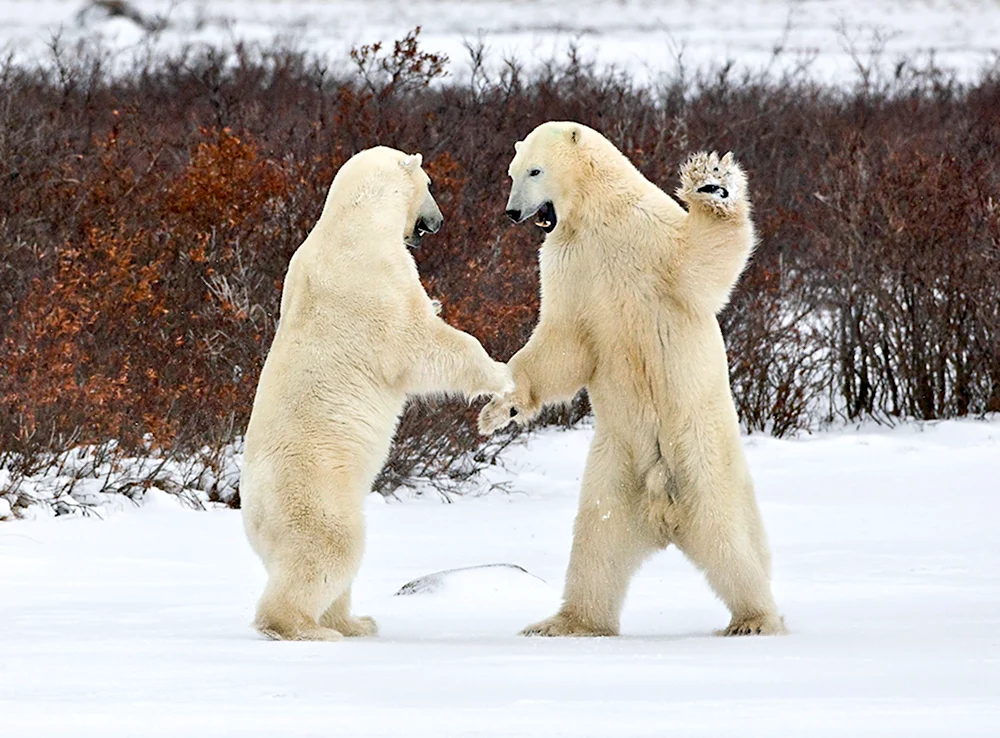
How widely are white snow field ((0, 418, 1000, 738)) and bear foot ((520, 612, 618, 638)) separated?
0.40 ft

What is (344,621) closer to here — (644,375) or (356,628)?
(356,628)

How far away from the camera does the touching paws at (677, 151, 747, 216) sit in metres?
3.71

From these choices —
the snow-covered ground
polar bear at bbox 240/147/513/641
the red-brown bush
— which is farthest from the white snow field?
the snow-covered ground

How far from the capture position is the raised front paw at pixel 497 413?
12.8ft

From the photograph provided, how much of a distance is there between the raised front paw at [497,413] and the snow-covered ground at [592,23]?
26.8 m

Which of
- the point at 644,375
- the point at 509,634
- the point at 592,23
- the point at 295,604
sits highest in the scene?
the point at 592,23

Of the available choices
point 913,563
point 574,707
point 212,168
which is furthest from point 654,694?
point 212,168

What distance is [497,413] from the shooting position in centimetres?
391

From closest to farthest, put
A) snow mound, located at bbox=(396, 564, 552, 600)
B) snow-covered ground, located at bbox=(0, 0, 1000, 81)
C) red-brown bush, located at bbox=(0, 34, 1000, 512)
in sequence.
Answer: snow mound, located at bbox=(396, 564, 552, 600)
red-brown bush, located at bbox=(0, 34, 1000, 512)
snow-covered ground, located at bbox=(0, 0, 1000, 81)

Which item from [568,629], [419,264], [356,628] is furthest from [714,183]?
[419,264]

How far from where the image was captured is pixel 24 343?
22.1ft

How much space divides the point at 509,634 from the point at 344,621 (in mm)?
432

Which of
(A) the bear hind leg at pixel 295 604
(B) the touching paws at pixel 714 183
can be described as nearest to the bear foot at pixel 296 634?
(A) the bear hind leg at pixel 295 604

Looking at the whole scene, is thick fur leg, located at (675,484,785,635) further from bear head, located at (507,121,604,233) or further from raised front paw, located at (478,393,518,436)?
bear head, located at (507,121,604,233)
